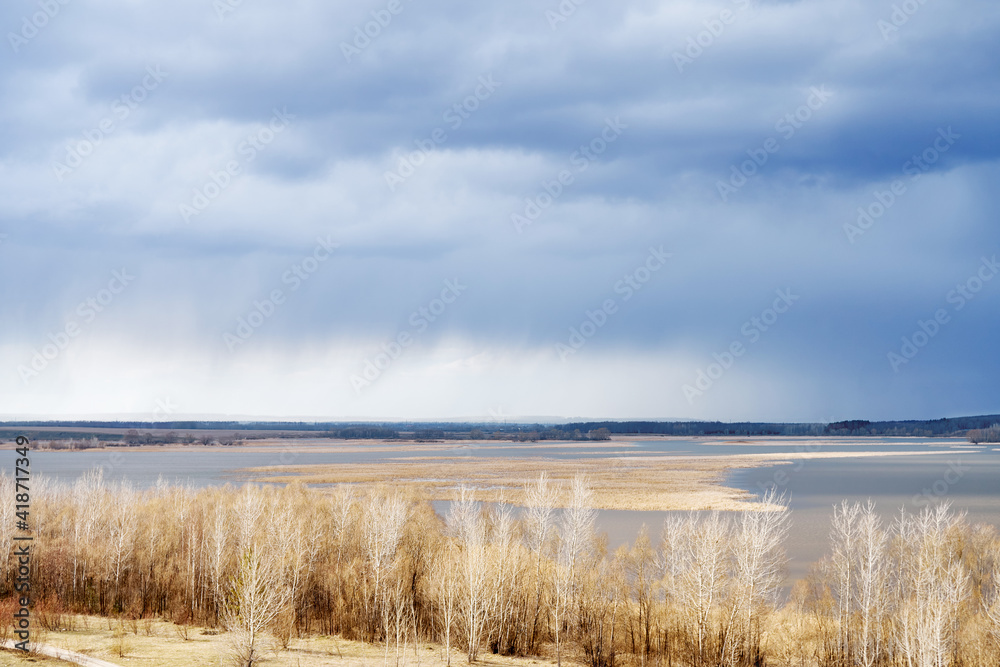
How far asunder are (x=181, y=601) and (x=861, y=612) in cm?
3350

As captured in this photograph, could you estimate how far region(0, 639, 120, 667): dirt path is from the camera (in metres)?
26.0

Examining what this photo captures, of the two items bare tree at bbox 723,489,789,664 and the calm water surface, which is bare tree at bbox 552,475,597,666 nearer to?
bare tree at bbox 723,489,789,664


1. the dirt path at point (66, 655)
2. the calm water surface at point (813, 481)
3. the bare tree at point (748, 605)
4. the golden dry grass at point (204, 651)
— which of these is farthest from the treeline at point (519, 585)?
the calm water surface at point (813, 481)

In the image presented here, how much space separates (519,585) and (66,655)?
18758 mm

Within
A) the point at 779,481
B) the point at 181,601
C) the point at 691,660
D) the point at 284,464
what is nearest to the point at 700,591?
the point at 691,660

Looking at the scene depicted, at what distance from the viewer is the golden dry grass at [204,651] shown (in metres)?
29.2

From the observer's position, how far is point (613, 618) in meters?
35.7

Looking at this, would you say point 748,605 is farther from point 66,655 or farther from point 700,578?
point 66,655

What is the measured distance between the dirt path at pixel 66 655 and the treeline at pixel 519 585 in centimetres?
437

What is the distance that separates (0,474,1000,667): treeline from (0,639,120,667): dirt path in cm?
437

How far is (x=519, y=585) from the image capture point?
3766 cm

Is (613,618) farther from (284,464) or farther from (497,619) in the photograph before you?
(284,464)

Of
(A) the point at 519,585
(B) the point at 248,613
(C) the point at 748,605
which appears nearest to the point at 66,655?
(B) the point at 248,613

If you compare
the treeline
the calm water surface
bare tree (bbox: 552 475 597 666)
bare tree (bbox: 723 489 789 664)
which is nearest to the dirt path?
the treeline
